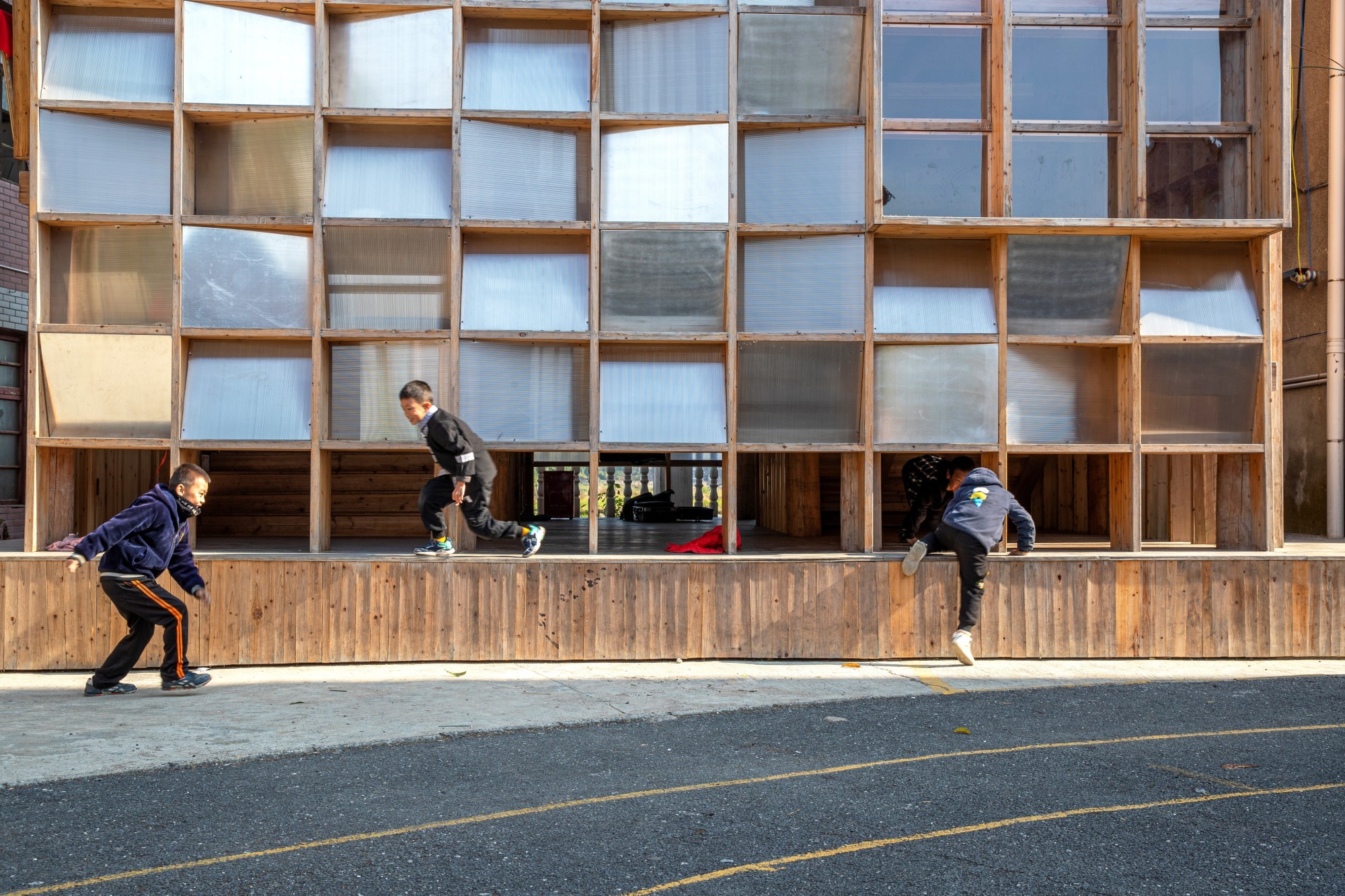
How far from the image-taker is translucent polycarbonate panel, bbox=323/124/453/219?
401 inches

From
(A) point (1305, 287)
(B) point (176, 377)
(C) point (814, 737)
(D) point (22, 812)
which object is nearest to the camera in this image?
(D) point (22, 812)

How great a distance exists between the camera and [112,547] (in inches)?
324

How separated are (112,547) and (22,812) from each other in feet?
10.5

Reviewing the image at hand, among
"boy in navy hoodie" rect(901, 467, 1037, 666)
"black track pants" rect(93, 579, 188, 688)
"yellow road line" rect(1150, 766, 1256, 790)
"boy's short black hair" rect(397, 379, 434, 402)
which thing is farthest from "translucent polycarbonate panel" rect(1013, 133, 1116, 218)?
"black track pants" rect(93, 579, 188, 688)

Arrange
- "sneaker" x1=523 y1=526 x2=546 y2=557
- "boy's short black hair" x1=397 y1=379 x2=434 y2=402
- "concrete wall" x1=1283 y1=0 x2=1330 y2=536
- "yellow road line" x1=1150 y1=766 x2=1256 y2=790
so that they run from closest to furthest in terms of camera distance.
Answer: "yellow road line" x1=1150 y1=766 x2=1256 y2=790
"boy's short black hair" x1=397 y1=379 x2=434 y2=402
"sneaker" x1=523 y1=526 x2=546 y2=557
"concrete wall" x1=1283 y1=0 x2=1330 y2=536

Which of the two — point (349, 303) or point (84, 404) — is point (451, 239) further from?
point (84, 404)

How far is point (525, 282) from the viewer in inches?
405

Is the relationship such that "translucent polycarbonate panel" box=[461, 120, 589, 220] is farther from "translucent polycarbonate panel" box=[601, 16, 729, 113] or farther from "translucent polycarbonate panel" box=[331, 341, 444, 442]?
"translucent polycarbonate panel" box=[331, 341, 444, 442]

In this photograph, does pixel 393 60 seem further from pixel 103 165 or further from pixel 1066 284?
pixel 1066 284

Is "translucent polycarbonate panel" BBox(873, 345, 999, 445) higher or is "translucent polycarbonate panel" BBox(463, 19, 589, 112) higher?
"translucent polycarbonate panel" BBox(463, 19, 589, 112)

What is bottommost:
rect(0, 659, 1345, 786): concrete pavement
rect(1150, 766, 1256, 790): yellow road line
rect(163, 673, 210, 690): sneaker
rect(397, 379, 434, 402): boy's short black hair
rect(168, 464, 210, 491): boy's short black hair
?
rect(0, 659, 1345, 786): concrete pavement

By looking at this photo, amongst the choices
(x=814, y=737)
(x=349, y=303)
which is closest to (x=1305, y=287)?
(x=814, y=737)

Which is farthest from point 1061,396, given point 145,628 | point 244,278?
point 145,628

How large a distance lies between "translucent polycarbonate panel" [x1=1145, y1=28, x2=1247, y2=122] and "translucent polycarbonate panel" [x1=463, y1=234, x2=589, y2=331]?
18.4 feet
